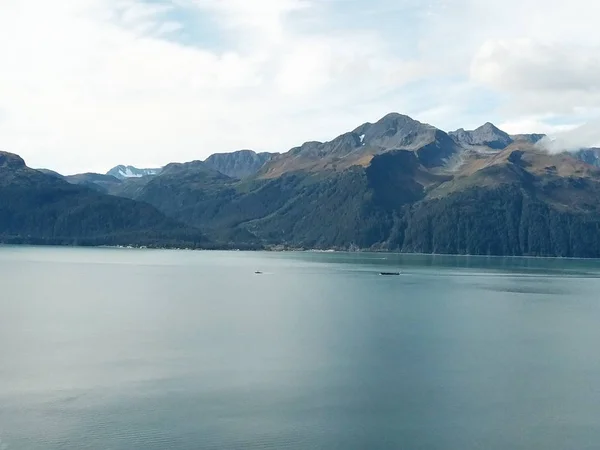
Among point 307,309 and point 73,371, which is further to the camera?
point 307,309

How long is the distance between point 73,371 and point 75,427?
17.0m

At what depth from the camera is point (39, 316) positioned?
9469cm

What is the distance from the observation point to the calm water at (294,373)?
45.2 meters

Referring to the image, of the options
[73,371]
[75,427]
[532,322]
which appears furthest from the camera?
[532,322]

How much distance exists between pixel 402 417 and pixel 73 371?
93.1ft

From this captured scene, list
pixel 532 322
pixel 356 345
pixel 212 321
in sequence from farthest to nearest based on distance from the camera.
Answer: pixel 532 322, pixel 212 321, pixel 356 345

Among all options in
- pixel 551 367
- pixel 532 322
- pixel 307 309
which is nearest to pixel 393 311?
pixel 307 309

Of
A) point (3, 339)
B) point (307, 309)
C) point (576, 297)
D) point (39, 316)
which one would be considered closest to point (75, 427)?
point (3, 339)

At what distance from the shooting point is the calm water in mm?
45156

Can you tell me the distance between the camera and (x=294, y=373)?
61594mm

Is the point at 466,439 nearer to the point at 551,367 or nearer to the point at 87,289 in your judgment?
the point at 551,367

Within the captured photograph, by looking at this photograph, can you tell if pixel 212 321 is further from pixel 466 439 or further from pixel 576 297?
pixel 576 297

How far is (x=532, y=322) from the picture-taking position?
98.4 metres

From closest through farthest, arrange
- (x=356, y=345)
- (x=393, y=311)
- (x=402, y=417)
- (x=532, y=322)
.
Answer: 1. (x=402, y=417)
2. (x=356, y=345)
3. (x=532, y=322)
4. (x=393, y=311)
